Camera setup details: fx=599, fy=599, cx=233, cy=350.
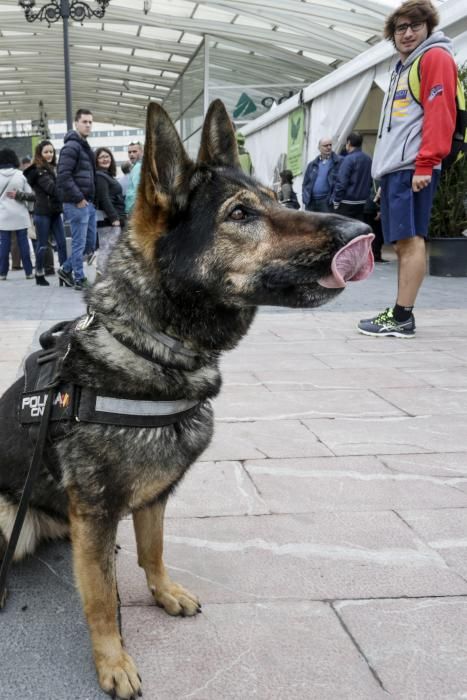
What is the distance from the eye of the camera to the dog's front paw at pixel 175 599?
2002 millimetres

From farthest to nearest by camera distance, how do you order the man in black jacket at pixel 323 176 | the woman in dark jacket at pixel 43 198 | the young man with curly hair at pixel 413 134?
the man in black jacket at pixel 323 176
the woman in dark jacket at pixel 43 198
the young man with curly hair at pixel 413 134

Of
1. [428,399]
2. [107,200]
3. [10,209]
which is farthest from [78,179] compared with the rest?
[428,399]

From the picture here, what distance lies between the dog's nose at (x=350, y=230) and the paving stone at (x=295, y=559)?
4.00 feet

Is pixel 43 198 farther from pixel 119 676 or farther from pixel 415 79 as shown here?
pixel 119 676

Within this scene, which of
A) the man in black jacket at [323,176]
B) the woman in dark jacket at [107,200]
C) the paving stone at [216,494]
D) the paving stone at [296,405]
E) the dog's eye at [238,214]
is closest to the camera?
the dog's eye at [238,214]

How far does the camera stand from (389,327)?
5887 mm

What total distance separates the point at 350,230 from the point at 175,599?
1326mm

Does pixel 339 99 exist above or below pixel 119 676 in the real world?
above

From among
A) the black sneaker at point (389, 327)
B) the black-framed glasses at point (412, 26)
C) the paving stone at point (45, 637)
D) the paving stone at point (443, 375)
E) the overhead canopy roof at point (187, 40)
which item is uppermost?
the overhead canopy roof at point (187, 40)

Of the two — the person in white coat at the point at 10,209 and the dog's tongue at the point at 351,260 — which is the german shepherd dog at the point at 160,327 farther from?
the person in white coat at the point at 10,209

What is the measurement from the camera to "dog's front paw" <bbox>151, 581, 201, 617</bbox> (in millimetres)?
2002

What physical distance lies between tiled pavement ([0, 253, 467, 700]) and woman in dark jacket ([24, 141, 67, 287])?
6432mm

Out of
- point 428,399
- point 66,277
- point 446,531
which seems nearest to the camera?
point 446,531

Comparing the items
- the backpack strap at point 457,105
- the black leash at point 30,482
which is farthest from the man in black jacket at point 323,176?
the black leash at point 30,482
